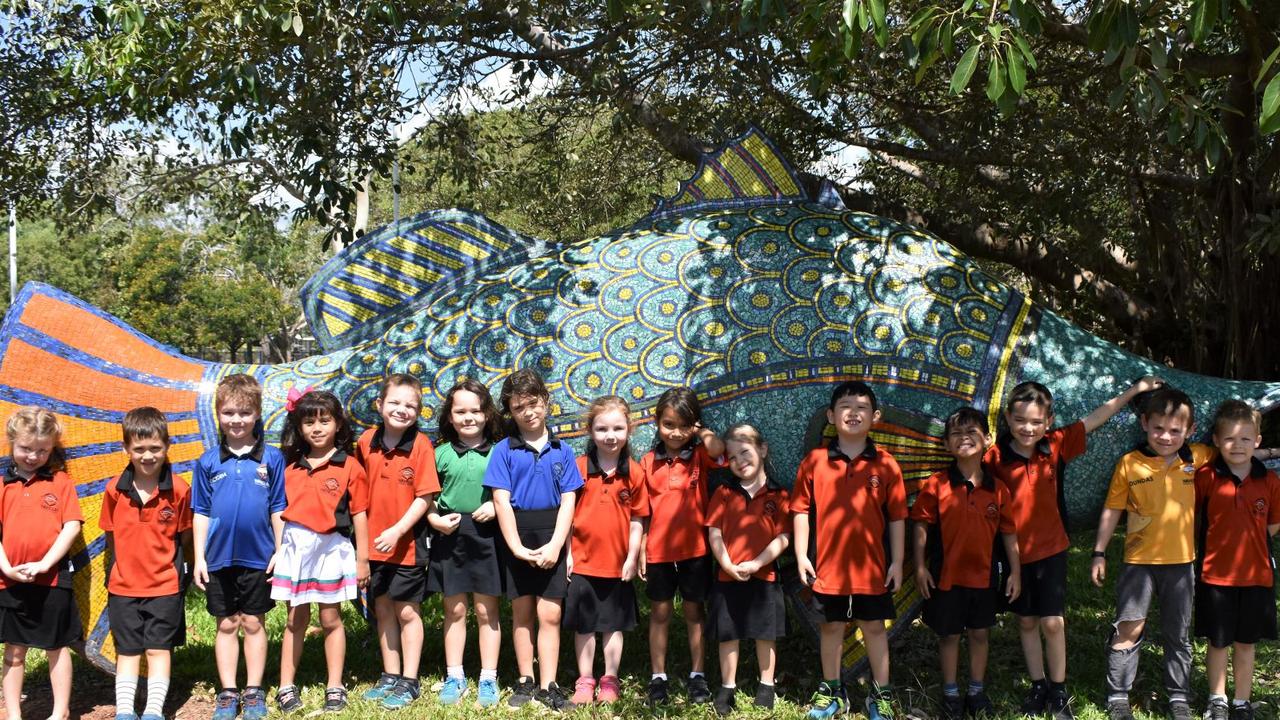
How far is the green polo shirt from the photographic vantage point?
13.2ft

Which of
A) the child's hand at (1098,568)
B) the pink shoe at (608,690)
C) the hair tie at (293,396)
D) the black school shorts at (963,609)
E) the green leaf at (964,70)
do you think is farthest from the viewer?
the hair tie at (293,396)

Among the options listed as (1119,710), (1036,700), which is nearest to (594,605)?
(1036,700)

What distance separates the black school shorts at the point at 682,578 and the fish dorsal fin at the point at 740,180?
5.02ft

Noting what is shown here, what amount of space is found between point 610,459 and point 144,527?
1688 millimetres

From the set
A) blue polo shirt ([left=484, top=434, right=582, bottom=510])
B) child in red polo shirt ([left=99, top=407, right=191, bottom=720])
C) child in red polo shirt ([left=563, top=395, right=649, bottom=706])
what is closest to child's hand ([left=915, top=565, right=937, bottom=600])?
child in red polo shirt ([left=563, top=395, right=649, bottom=706])

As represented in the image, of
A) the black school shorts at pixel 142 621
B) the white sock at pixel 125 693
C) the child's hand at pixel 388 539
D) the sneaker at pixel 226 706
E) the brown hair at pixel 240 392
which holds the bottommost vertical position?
the sneaker at pixel 226 706

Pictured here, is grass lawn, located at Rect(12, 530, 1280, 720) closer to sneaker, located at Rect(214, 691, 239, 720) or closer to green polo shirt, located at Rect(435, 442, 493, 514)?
sneaker, located at Rect(214, 691, 239, 720)

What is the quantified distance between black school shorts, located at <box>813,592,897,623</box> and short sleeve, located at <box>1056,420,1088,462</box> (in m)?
0.81

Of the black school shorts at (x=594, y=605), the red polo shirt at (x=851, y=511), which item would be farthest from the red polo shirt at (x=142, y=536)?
the red polo shirt at (x=851, y=511)

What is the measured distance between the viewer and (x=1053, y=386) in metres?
3.98

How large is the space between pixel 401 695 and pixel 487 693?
327mm

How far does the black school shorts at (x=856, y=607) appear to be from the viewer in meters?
3.73

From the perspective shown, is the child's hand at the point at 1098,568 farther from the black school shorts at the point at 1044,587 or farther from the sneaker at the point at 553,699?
the sneaker at the point at 553,699

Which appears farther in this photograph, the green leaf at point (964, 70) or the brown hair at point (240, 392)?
the brown hair at point (240, 392)
